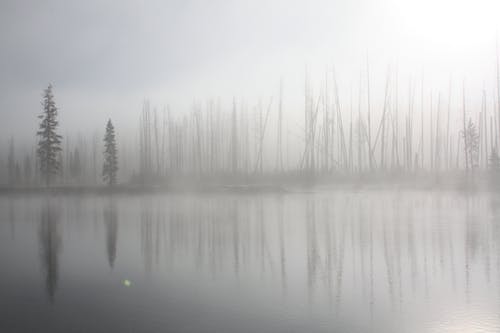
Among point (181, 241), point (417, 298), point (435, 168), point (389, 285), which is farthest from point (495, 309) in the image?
point (435, 168)

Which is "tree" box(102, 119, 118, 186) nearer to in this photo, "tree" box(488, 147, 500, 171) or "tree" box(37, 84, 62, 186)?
"tree" box(37, 84, 62, 186)

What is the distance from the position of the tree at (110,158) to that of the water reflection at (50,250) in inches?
1196

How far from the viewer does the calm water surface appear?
278 inches

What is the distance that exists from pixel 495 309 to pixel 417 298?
129 centimetres

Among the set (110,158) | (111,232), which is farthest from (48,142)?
(111,232)

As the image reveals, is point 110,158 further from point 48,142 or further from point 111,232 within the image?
point 111,232

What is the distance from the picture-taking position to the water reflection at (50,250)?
959 cm

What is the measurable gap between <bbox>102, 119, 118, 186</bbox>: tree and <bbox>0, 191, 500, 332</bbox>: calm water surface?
1321 inches

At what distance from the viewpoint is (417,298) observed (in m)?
8.20

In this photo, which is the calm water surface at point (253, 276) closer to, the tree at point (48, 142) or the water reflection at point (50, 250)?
the water reflection at point (50, 250)

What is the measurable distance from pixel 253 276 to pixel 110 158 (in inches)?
1791

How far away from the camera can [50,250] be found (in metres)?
13.4

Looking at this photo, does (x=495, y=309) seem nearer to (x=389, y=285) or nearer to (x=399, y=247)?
(x=389, y=285)

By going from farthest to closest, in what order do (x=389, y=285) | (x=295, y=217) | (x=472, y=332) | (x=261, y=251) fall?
(x=295, y=217) < (x=261, y=251) < (x=389, y=285) < (x=472, y=332)
